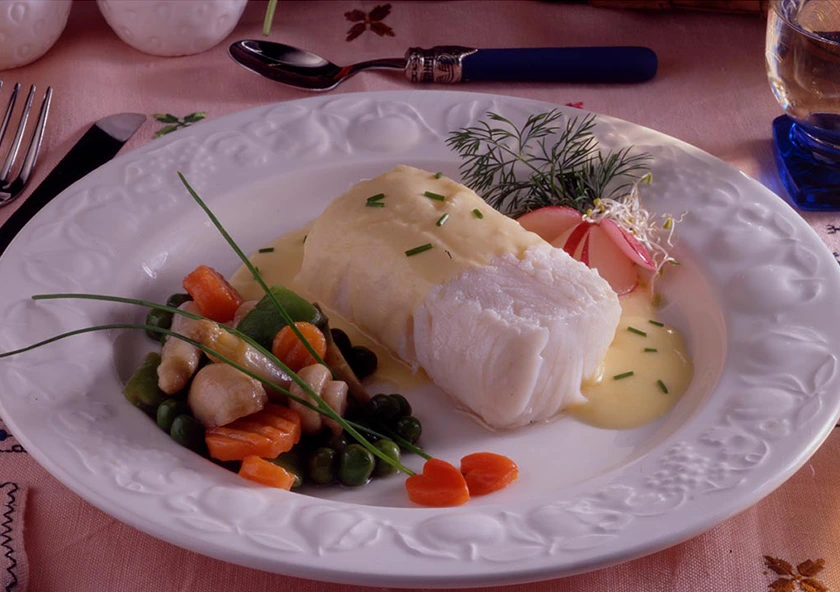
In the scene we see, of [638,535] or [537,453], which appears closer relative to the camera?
[638,535]

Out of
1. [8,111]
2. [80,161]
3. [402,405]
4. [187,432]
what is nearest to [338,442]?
[402,405]

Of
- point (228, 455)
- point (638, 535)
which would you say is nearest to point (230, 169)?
point (228, 455)

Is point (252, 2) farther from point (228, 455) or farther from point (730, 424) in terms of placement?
point (730, 424)

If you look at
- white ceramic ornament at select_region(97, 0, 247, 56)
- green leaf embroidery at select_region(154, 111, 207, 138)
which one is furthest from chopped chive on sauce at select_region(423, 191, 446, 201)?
white ceramic ornament at select_region(97, 0, 247, 56)

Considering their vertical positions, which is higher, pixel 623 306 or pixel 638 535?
pixel 638 535

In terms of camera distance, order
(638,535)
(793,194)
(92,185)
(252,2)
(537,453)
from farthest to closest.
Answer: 1. (252,2)
2. (793,194)
3. (92,185)
4. (537,453)
5. (638,535)

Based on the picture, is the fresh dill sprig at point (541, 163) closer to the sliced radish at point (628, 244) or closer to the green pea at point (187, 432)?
the sliced radish at point (628, 244)

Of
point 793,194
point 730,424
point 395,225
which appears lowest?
point 793,194

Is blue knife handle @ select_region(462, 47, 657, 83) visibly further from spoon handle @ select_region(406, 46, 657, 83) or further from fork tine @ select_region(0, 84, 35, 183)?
fork tine @ select_region(0, 84, 35, 183)
